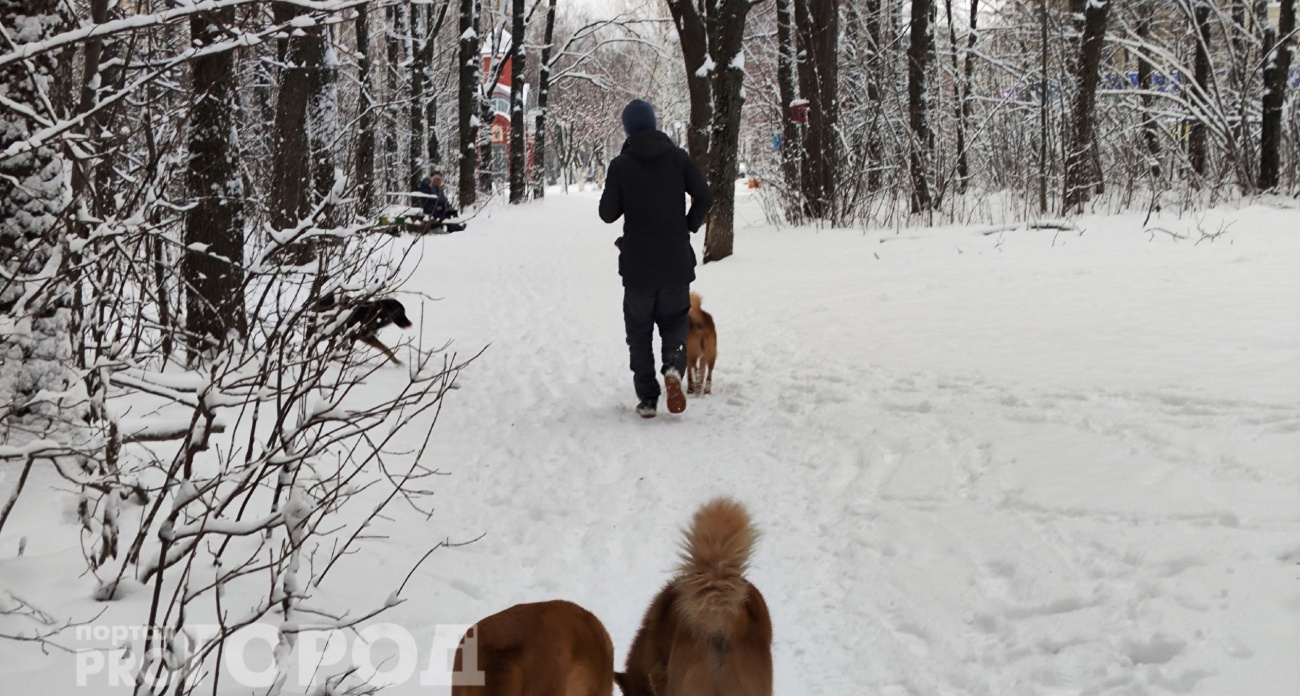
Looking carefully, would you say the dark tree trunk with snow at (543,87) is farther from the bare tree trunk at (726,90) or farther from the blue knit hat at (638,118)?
the blue knit hat at (638,118)

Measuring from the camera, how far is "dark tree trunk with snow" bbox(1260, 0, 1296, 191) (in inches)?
559

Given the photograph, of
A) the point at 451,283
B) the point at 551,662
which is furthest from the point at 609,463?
the point at 451,283

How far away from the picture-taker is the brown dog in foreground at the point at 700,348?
291 inches

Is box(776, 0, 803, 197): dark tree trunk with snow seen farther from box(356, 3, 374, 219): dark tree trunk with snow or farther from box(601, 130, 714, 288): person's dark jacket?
box(601, 130, 714, 288): person's dark jacket

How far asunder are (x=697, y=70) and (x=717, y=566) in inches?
519

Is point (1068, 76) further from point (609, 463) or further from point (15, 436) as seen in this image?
point (15, 436)

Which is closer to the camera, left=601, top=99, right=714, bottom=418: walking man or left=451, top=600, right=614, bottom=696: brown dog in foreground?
left=451, top=600, right=614, bottom=696: brown dog in foreground

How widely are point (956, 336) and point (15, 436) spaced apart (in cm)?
685

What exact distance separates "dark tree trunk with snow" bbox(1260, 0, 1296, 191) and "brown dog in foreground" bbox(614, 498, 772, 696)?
15150mm

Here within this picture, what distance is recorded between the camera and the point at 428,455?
623 cm

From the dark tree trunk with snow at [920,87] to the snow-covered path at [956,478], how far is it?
5.99 meters

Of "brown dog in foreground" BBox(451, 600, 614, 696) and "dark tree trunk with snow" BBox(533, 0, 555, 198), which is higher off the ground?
"dark tree trunk with snow" BBox(533, 0, 555, 198)

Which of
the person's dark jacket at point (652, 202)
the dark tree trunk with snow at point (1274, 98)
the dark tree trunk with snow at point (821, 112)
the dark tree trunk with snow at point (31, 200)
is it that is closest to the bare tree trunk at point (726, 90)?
the dark tree trunk with snow at point (821, 112)

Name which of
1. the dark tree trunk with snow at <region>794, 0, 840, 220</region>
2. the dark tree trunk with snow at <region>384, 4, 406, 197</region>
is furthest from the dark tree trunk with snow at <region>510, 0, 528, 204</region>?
the dark tree trunk with snow at <region>794, 0, 840, 220</region>
